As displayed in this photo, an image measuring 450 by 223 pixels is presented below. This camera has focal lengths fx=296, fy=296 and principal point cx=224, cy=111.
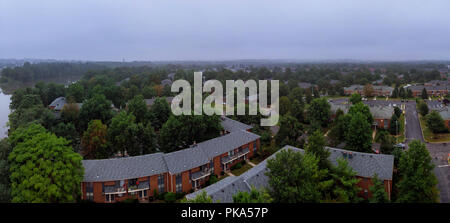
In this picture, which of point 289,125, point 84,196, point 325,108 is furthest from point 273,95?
point 84,196

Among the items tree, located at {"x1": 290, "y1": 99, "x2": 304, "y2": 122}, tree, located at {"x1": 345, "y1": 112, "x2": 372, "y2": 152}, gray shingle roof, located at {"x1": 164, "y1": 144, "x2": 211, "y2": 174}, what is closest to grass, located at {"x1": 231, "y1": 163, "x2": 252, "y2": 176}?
gray shingle roof, located at {"x1": 164, "y1": 144, "x2": 211, "y2": 174}

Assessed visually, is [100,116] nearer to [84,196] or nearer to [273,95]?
[84,196]

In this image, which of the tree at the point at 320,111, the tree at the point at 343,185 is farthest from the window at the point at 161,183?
the tree at the point at 320,111

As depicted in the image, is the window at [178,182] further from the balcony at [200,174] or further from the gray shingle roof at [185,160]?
the balcony at [200,174]

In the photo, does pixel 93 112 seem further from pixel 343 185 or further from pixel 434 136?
pixel 434 136

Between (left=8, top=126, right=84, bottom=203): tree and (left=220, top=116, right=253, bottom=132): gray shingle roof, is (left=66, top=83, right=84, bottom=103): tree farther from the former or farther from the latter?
(left=8, top=126, right=84, bottom=203): tree

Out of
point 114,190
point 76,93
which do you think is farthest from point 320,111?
point 76,93
